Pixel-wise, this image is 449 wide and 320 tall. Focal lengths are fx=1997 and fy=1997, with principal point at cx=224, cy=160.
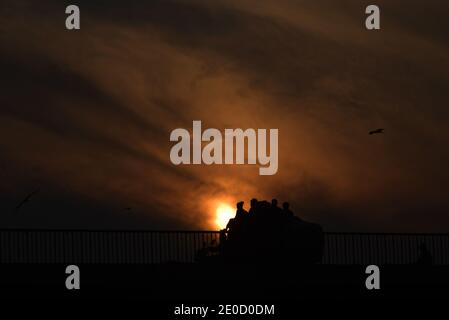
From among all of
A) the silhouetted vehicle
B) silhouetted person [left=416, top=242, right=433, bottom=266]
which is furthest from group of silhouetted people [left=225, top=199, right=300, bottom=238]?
silhouetted person [left=416, top=242, right=433, bottom=266]

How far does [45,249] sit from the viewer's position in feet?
223

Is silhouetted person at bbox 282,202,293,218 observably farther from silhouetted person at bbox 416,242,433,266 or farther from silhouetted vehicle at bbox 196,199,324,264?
silhouetted person at bbox 416,242,433,266

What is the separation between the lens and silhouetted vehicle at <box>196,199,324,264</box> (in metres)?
67.4

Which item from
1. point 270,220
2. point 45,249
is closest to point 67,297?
point 45,249

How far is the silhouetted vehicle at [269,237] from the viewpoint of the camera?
6744 cm

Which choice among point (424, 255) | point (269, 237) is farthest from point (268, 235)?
point (424, 255)

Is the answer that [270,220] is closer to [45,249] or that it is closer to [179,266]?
[179,266]

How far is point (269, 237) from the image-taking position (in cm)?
6781

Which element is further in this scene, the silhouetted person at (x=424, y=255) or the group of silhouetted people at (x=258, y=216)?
the silhouetted person at (x=424, y=255)

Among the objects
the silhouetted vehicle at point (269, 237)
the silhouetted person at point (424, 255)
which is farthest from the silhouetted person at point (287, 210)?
the silhouetted person at point (424, 255)

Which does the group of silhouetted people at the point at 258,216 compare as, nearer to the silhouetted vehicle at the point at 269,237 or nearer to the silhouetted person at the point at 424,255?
the silhouetted vehicle at the point at 269,237

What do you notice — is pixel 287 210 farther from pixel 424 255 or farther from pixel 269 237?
pixel 424 255

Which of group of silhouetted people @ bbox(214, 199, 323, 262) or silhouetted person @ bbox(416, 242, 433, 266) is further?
silhouetted person @ bbox(416, 242, 433, 266)
